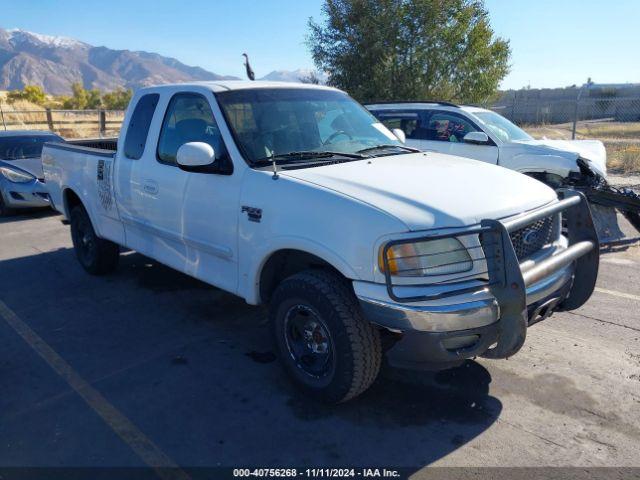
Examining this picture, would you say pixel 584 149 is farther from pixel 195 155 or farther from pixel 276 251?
pixel 195 155

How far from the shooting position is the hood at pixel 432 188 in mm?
2941

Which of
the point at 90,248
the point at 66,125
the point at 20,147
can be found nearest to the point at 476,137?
the point at 90,248

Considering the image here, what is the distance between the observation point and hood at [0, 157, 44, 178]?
31.9 feet

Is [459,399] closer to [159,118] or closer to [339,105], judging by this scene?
[339,105]

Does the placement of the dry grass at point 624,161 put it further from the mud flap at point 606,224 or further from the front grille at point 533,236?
the front grille at point 533,236

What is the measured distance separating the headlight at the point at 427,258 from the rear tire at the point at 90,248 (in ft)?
13.5

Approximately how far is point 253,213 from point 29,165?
8196mm

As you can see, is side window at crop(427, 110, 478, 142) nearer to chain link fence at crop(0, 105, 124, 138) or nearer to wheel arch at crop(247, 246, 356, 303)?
wheel arch at crop(247, 246, 356, 303)

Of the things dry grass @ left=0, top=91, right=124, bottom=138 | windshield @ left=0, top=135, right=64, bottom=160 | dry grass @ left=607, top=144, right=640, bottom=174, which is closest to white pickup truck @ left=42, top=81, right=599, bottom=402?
windshield @ left=0, top=135, right=64, bottom=160

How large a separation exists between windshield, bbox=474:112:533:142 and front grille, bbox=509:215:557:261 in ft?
16.6

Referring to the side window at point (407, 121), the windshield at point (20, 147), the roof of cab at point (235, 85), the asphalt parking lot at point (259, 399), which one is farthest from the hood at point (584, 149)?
the windshield at point (20, 147)

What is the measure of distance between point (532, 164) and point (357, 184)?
553 cm

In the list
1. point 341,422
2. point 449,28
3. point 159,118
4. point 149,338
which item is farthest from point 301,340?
point 449,28

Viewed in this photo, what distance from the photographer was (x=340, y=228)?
9.86ft
